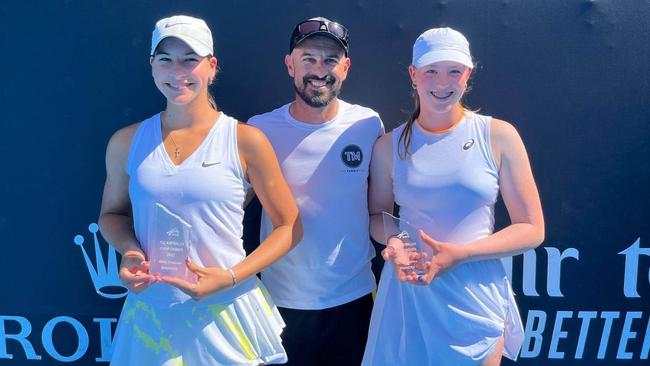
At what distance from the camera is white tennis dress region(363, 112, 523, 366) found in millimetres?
2201

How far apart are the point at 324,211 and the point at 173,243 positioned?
65cm

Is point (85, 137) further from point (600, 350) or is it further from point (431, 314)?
point (600, 350)

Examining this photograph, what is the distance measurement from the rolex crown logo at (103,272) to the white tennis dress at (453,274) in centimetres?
147

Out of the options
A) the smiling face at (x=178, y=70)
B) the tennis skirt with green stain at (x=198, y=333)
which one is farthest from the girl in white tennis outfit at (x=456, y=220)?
the smiling face at (x=178, y=70)

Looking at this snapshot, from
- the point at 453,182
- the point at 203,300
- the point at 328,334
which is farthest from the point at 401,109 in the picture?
the point at 203,300

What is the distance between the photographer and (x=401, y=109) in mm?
3027

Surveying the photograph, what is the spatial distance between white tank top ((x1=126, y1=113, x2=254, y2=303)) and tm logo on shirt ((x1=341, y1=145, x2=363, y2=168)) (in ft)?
1.56

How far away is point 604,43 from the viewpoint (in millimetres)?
2949

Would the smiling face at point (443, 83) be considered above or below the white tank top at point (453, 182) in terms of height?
above

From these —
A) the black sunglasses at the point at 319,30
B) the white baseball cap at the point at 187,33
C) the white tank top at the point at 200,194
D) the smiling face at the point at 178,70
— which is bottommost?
the white tank top at the point at 200,194

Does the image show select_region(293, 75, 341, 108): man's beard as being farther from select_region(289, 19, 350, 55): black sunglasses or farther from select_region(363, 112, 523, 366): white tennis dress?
select_region(363, 112, 523, 366): white tennis dress

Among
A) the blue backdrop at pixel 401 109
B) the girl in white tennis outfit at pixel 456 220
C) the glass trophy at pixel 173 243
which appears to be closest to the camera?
the glass trophy at pixel 173 243

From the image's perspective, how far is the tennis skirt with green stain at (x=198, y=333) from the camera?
213cm

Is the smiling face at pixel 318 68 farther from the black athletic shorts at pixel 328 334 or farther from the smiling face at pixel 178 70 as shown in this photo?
the black athletic shorts at pixel 328 334
